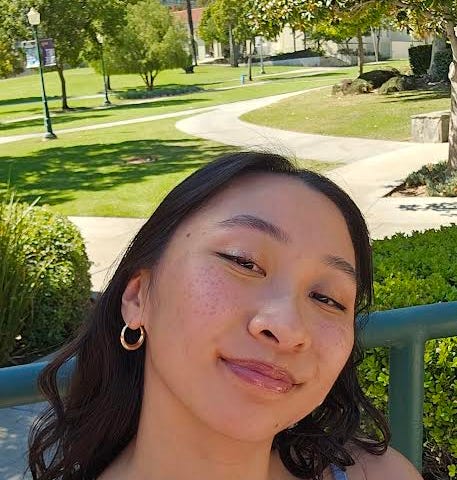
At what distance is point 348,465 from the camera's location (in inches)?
53.5

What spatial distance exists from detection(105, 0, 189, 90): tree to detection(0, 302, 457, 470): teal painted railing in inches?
1474

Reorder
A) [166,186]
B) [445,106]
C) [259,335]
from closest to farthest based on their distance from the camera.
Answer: [259,335] < [166,186] < [445,106]

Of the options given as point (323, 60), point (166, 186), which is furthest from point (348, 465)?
point (323, 60)

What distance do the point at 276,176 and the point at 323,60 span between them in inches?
2413

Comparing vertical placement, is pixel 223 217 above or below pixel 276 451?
above

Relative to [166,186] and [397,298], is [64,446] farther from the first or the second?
[166,186]

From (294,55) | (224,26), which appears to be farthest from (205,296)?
(294,55)

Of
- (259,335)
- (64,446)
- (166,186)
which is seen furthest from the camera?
(166,186)

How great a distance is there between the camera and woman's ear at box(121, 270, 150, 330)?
1219 mm

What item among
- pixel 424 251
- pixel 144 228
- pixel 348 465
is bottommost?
pixel 424 251

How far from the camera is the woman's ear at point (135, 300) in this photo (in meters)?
1.22

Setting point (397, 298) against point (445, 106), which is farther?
point (445, 106)

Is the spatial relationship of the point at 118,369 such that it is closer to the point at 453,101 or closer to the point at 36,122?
the point at 453,101

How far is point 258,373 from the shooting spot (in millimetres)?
1041
